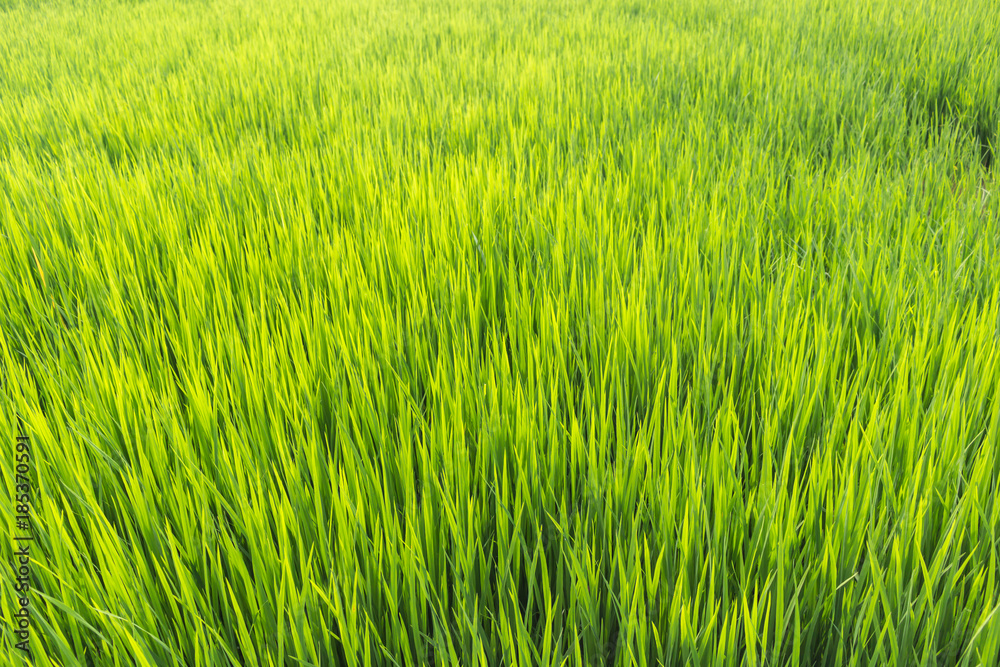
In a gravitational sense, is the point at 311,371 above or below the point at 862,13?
below

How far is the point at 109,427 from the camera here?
685 millimetres

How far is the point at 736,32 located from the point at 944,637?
3.12 m

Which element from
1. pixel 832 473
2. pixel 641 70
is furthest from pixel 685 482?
pixel 641 70

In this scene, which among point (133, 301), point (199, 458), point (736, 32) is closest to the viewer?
point (199, 458)

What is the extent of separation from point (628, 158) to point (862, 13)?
245 cm

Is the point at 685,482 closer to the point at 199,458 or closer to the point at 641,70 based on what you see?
the point at 199,458

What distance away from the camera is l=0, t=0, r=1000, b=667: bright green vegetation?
1.60 feet

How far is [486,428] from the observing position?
0.62m

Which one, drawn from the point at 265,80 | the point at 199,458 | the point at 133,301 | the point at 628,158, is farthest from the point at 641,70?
the point at 199,458

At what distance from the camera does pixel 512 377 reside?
0.79 m

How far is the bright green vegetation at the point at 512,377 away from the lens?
49 cm

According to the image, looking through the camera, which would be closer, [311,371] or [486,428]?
[486,428]

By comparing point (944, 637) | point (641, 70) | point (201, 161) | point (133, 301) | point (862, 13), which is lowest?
point (944, 637)

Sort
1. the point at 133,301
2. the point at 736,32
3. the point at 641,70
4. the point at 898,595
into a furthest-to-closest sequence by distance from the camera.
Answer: the point at 736,32 → the point at 641,70 → the point at 133,301 → the point at 898,595
